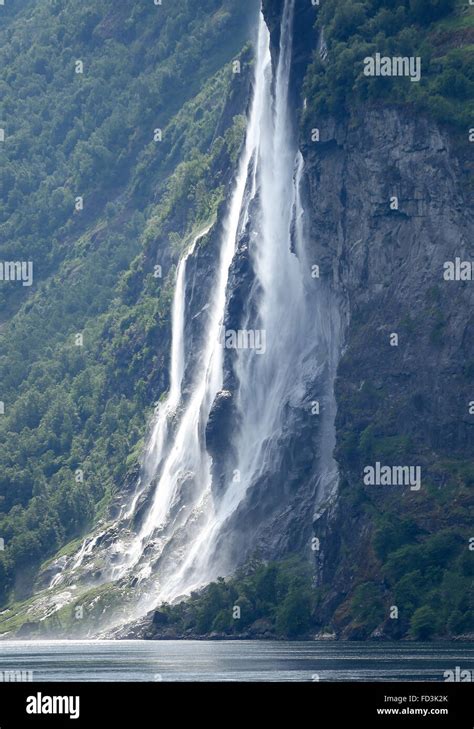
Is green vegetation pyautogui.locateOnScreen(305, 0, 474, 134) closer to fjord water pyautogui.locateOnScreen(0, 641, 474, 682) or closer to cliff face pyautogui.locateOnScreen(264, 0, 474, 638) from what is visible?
cliff face pyautogui.locateOnScreen(264, 0, 474, 638)

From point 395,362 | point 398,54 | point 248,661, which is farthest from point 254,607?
point 398,54

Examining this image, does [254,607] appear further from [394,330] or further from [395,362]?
[394,330]

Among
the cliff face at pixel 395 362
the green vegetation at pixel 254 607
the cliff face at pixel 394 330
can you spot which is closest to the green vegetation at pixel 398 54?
the cliff face at pixel 395 362

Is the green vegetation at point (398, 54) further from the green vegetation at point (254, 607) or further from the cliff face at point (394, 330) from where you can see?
the green vegetation at point (254, 607)

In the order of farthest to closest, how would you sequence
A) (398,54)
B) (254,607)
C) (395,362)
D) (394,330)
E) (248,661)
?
(398,54)
(394,330)
(395,362)
(254,607)
(248,661)

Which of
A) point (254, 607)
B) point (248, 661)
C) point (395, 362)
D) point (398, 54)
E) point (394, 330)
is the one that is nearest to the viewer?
point (248, 661)

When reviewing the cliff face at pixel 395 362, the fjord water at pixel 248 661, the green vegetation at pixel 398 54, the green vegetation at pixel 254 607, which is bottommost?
the fjord water at pixel 248 661
